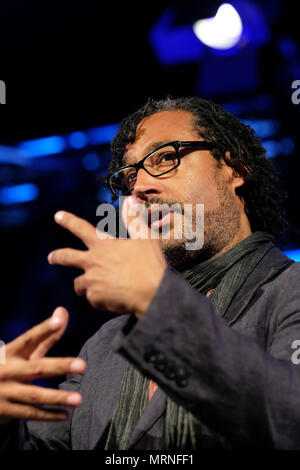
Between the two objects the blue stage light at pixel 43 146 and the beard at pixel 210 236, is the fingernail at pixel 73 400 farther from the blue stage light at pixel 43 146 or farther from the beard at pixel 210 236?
the blue stage light at pixel 43 146

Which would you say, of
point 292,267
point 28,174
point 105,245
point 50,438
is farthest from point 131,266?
point 28,174

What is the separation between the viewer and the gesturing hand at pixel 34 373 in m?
0.88

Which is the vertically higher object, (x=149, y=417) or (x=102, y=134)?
(x=102, y=134)

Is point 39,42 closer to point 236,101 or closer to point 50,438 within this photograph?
point 236,101

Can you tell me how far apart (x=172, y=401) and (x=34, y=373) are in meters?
0.37

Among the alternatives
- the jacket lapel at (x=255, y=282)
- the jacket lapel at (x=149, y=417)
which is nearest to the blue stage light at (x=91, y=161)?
the jacket lapel at (x=255, y=282)

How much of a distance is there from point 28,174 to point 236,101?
1814 mm

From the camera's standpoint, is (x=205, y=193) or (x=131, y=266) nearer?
(x=131, y=266)

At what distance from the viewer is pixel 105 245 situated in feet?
2.77

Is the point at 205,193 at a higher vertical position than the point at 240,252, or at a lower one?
higher

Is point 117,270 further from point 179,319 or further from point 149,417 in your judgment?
point 149,417

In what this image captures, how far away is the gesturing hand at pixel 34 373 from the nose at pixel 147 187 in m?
0.74

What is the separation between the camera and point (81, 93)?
3113 mm

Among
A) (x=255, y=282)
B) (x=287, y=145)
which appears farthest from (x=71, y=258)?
(x=287, y=145)
